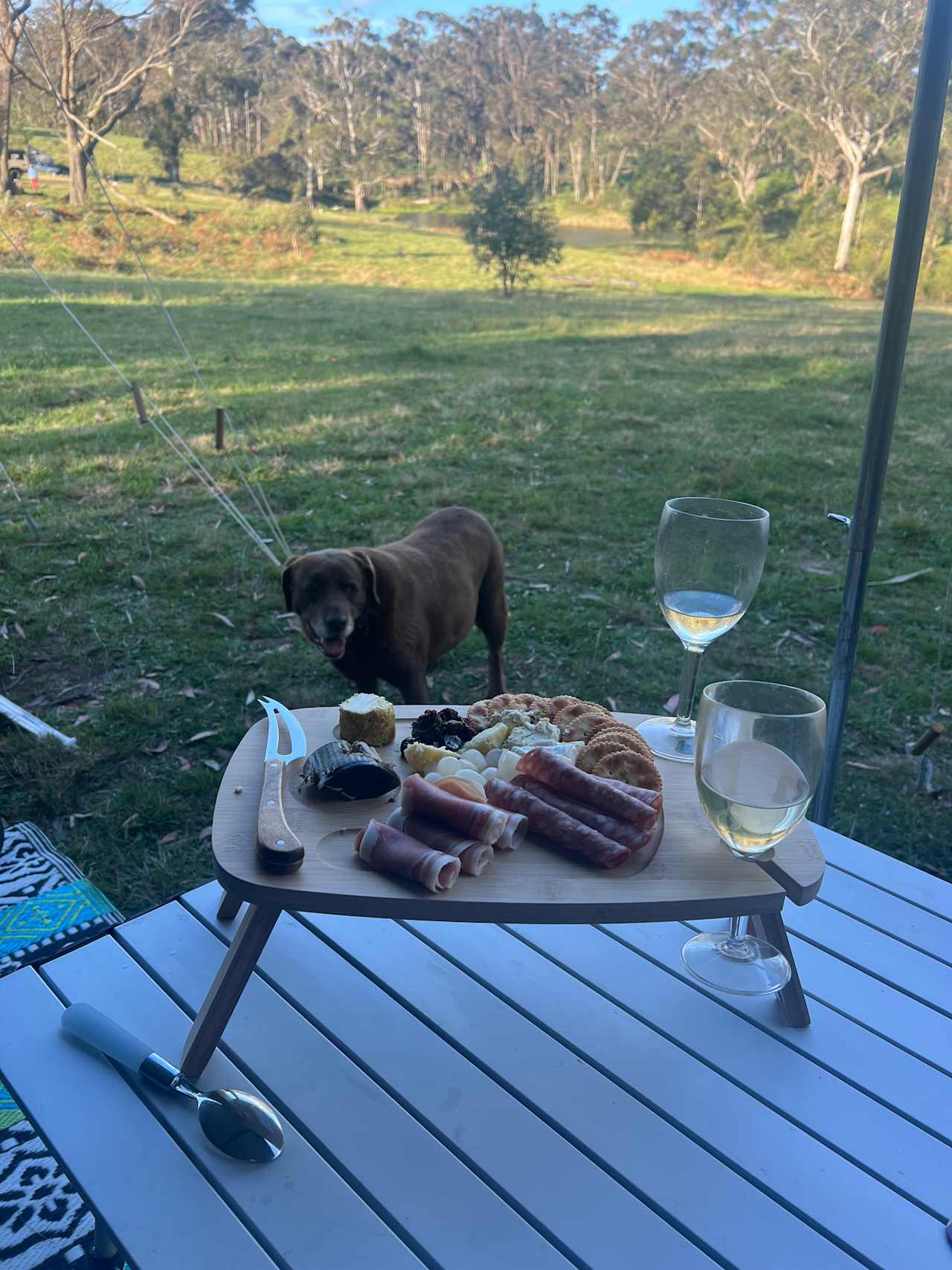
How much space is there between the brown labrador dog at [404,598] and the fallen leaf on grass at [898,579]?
263 cm

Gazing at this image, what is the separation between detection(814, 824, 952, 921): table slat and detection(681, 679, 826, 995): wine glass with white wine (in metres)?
0.64

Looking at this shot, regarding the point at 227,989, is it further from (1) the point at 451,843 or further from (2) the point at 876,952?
(2) the point at 876,952

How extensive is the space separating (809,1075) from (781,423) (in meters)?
8.96

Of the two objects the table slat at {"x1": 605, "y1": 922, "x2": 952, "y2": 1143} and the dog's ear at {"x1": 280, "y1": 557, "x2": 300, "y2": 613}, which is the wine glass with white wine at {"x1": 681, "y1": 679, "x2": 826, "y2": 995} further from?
the dog's ear at {"x1": 280, "y1": 557, "x2": 300, "y2": 613}

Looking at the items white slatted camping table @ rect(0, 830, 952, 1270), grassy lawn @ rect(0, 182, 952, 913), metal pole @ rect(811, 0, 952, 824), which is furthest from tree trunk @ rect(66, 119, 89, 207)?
white slatted camping table @ rect(0, 830, 952, 1270)

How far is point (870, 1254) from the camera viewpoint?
1235mm

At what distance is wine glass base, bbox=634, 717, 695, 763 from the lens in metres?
1.88

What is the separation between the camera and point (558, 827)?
1.49m

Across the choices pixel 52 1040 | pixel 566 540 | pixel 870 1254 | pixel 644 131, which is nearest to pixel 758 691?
pixel 870 1254

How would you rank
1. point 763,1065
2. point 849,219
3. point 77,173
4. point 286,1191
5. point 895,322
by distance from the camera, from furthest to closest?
1. point 849,219
2. point 77,173
3. point 895,322
4. point 763,1065
5. point 286,1191

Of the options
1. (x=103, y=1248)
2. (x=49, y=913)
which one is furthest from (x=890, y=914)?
(x=49, y=913)

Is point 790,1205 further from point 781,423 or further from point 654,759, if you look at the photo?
point 781,423

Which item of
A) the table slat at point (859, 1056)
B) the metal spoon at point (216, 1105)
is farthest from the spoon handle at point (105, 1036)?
the table slat at point (859, 1056)

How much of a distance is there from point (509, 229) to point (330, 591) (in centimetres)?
1880
